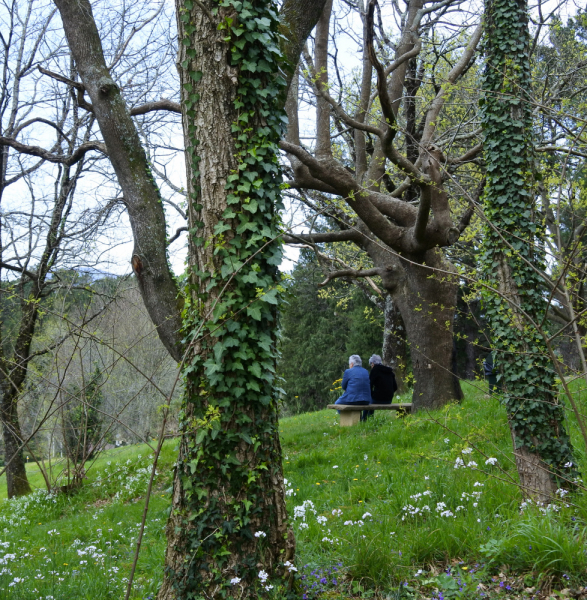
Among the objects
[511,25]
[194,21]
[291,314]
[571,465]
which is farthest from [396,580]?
[291,314]

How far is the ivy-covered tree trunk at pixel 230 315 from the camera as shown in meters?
2.88

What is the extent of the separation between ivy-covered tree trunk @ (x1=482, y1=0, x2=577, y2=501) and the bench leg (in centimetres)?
463

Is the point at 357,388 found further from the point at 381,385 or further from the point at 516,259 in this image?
the point at 516,259

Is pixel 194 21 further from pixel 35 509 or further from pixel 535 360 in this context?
pixel 35 509

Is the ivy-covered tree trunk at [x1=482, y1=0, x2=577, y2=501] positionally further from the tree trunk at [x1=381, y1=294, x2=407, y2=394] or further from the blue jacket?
the tree trunk at [x1=381, y1=294, x2=407, y2=394]

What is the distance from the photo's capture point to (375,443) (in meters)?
7.18

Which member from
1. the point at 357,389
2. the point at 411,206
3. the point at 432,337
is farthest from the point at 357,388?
the point at 411,206

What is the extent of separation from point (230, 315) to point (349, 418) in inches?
267

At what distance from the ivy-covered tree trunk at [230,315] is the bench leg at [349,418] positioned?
6272 mm

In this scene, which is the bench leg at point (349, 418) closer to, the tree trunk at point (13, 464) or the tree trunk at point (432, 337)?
the tree trunk at point (432, 337)

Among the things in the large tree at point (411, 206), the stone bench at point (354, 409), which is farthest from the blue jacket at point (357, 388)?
the large tree at point (411, 206)

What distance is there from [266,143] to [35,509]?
707cm

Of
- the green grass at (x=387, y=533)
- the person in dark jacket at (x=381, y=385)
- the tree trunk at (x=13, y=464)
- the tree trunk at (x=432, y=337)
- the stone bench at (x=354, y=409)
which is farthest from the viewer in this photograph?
the person in dark jacket at (x=381, y=385)

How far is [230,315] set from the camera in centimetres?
299
